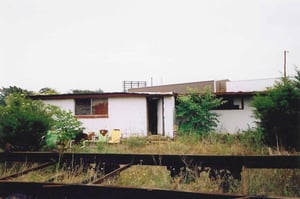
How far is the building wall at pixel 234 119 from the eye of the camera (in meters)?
18.6

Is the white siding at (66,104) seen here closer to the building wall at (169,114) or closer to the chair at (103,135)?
the chair at (103,135)

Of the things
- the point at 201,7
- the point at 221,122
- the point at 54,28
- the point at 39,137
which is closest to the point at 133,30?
the point at 54,28

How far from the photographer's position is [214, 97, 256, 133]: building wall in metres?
18.6

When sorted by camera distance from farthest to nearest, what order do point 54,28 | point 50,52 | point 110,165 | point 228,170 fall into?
point 50,52 < point 54,28 < point 110,165 < point 228,170

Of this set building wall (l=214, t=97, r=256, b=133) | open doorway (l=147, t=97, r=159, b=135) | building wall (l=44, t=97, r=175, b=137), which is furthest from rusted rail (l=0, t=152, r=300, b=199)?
building wall (l=214, t=97, r=256, b=133)

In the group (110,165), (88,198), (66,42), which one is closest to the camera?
(88,198)

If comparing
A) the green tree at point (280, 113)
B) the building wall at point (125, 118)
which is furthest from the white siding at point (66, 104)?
the green tree at point (280, 113)

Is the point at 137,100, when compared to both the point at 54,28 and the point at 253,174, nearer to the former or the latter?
the point at 54,28

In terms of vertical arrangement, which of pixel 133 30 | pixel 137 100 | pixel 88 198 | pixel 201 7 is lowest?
pixel 88 198

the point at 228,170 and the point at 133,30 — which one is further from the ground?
the point at 133,30

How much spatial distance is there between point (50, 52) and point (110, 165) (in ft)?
46.6

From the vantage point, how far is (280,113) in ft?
27.8

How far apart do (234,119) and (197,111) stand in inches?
110

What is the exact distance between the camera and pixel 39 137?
8047 mm
